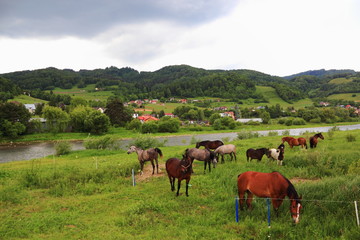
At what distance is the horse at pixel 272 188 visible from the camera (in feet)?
21.4

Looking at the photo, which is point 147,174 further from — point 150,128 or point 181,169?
point 150,128

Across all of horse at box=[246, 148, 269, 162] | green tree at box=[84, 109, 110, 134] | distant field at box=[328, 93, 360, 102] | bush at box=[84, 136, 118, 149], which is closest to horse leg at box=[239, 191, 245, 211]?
horse at box=[246, 148, 269, 162]

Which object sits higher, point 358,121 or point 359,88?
point 359,88

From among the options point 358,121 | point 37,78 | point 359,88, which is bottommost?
point 358,121

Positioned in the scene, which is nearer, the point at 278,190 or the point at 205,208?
the point at 278,190

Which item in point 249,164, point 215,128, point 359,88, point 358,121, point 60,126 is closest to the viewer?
point 249,164

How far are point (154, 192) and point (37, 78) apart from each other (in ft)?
696

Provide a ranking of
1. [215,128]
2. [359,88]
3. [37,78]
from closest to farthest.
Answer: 1. [215,128]
2. [359,88]
3. [37,78]

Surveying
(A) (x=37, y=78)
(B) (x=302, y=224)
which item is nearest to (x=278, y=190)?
(B) (x=302, y=224)

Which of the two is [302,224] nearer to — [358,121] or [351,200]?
[351,200]

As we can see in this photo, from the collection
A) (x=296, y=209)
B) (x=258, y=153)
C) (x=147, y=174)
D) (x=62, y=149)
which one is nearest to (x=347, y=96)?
(x=258, y=153)

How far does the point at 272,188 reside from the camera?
6965mm

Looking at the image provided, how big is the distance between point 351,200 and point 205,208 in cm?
495

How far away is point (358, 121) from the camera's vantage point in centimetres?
8744
